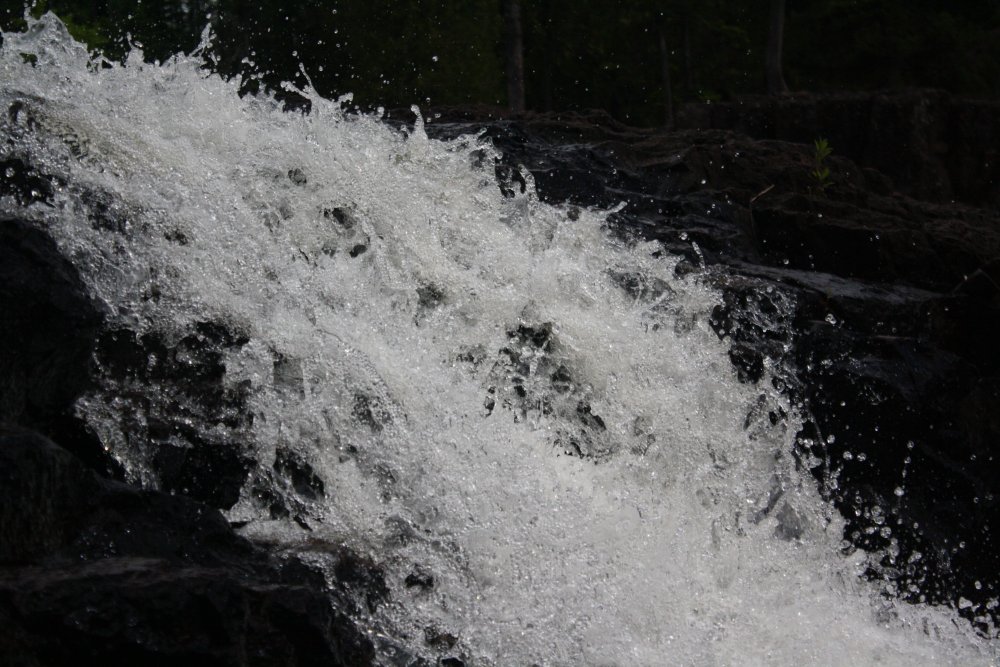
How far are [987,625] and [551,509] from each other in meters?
2.45

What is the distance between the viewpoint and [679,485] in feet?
14.5

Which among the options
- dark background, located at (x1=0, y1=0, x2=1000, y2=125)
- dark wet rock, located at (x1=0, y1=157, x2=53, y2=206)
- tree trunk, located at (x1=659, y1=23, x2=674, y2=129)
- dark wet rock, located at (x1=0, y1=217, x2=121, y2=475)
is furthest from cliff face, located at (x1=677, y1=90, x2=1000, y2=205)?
dark wet rock, located at (x1=0, y1=217, x2=121, y2=475)

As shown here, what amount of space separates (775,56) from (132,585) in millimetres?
13128

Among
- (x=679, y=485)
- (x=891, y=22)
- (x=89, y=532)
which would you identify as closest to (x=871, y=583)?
(x=679, y=485)

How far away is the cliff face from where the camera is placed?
11.6 m

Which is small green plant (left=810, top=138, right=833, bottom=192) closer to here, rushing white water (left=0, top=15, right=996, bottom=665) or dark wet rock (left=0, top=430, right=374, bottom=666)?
rushing white water (left=0, top=15, right=996, bottom=665)

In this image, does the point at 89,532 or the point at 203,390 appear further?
the point at 203,390

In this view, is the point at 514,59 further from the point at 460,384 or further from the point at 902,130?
the point at 460,384

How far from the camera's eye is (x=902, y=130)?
39.1 feet

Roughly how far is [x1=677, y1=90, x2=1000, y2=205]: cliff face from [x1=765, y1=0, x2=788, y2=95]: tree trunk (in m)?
1.65

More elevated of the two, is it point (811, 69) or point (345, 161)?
point (811, 69)

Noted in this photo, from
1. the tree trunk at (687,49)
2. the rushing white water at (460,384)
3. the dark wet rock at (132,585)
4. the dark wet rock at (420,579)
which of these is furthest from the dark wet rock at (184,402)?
the tree trunk at (687,49)

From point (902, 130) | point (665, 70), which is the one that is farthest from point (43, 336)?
point (665, 70)

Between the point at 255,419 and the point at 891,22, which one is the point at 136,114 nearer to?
the point at 255,419
